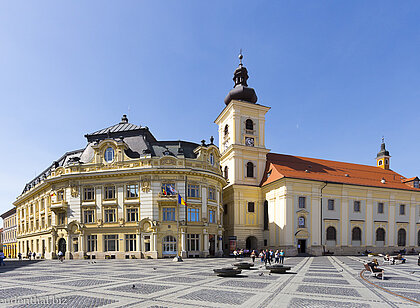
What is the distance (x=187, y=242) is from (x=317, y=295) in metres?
29.2

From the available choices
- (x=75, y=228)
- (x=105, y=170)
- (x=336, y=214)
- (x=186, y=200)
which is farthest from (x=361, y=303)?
(x=336, y=214)

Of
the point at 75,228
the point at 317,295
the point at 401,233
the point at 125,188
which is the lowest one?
the point at 401,233

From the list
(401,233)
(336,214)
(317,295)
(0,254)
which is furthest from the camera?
(401,233)

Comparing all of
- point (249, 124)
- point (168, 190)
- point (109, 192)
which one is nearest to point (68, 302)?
point (168, 190)

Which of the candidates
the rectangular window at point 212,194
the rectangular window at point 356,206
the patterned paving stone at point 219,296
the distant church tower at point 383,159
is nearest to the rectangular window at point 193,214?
the rectangular window at point 212,194

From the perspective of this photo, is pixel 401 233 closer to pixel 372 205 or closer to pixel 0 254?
pixel 372 205

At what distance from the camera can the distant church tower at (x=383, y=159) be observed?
232 ft

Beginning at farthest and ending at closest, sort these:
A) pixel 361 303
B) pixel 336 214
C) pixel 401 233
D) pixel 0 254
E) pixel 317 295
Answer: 1. pixel 401 233
2. pixel 336 214
3. pixel 0 254
4. pixel 317 295
5. pixel 361 303

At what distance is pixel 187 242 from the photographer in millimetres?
42031

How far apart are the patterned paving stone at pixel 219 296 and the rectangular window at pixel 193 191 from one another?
1100 inches

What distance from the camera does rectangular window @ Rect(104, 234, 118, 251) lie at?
138 feet

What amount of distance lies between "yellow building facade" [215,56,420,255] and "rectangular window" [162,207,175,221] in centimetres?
1161

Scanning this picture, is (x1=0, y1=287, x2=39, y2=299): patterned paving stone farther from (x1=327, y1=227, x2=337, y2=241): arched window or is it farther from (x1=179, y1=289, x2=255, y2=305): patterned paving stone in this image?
(x1=327, y1=227, x2=337, y2=241): arched window

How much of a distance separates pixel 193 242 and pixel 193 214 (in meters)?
3.64
